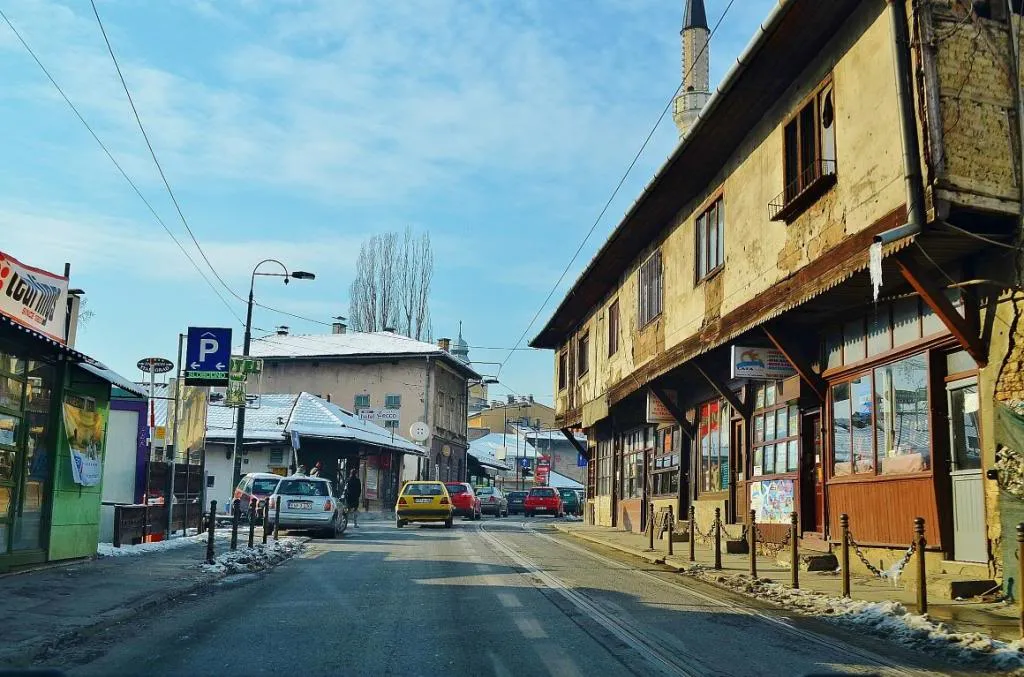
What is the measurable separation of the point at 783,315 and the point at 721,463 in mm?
7156

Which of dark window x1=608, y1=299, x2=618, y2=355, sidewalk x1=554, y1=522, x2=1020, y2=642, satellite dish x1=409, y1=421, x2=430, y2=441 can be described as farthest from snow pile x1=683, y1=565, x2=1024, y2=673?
satellite dish x1=409, y1=421, x2=430, y2=441

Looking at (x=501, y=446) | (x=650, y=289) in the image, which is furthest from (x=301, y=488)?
(x=501, y=446)

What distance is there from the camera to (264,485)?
91.8ft

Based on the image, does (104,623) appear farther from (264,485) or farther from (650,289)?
(264,485)

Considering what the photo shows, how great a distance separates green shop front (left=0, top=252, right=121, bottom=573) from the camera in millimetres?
12859

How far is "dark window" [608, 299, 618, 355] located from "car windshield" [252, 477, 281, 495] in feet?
34.2

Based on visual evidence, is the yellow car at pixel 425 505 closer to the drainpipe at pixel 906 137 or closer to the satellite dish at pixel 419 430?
the satellite dish at pixel 419 430

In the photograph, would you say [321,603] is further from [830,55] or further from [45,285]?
[830,55]

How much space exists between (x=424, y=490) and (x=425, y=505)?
54 cm

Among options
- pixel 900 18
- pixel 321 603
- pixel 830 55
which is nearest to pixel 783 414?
pixel 830 55

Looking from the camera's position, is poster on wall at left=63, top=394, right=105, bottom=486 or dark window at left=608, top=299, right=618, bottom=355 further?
dark window at left=608, top=299, right=618, bottom=355

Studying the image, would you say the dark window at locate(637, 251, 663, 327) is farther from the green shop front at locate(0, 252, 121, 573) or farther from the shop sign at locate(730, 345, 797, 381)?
the green shop front at locate(0, 252, 121, 573)

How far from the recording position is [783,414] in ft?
59.2

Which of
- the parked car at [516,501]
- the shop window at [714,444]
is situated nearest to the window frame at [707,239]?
the shop window at [714,444]
